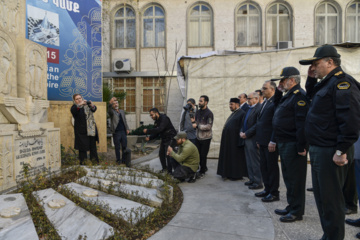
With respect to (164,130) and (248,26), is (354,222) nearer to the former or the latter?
(164,130)

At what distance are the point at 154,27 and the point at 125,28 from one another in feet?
5.50

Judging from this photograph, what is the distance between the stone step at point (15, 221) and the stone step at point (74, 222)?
228 millimetres

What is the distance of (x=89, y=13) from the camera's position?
980 centimetres

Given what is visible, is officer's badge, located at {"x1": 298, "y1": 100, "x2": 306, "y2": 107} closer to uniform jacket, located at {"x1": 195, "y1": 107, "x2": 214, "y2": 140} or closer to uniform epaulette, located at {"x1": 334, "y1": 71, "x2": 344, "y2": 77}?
uniform epaulette, located at {"x1": 334, "y1": 71, "x2": 344, "y2": 77}

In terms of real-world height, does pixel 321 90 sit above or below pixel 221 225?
above

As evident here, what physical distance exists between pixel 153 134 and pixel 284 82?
338 cm

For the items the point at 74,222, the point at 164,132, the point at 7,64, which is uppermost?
the point at 7,64

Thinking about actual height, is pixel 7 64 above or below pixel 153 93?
below

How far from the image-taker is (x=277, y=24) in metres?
15.8

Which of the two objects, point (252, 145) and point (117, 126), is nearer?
point (252, 145)

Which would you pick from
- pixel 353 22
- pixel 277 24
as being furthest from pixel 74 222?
pixel 353 22

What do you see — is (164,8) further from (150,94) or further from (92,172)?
(92,172)

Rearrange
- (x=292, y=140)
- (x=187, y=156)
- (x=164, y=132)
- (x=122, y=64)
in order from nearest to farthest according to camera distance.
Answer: (x=292, y=140) → (x=187, y=156) → (x=164, y=132) → (x=122, y=64)

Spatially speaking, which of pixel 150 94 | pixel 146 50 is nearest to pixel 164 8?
pixel 146 50
